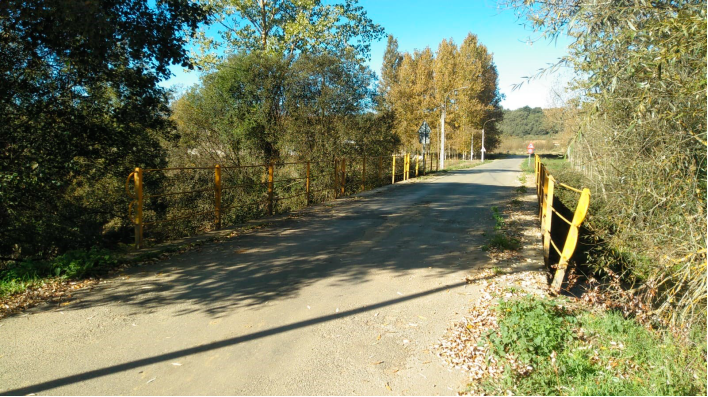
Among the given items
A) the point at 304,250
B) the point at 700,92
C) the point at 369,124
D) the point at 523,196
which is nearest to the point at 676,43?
the point at 700,92

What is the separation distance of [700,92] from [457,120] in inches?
1764

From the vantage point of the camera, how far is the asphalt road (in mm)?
3555

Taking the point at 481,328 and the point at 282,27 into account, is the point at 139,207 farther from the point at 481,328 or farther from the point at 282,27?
the point at 282,27

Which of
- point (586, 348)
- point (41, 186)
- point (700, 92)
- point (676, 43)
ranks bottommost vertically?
point (586, 348)

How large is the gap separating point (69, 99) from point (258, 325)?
713cm

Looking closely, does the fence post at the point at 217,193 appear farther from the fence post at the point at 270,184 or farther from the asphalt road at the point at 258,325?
the fence post at the point at 270,184

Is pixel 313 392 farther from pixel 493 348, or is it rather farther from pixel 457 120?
pixel 457 120

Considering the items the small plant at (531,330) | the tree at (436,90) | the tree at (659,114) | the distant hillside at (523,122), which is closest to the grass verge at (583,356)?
the small plant at (531,330)

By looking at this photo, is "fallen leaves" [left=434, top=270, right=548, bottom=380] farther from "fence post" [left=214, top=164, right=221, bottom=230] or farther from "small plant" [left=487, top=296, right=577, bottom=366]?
"fence post" [left=214, top=164, right=221, bottom=230]

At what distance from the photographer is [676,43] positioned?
16.0ft

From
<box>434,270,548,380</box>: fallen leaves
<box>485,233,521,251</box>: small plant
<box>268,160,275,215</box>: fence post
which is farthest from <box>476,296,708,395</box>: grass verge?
<box>268,160,275,215</box>: fence post

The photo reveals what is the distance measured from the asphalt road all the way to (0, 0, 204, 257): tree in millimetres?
3662

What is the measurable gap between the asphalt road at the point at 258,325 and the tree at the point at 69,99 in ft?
12.0

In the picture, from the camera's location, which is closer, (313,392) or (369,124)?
(313,392)
